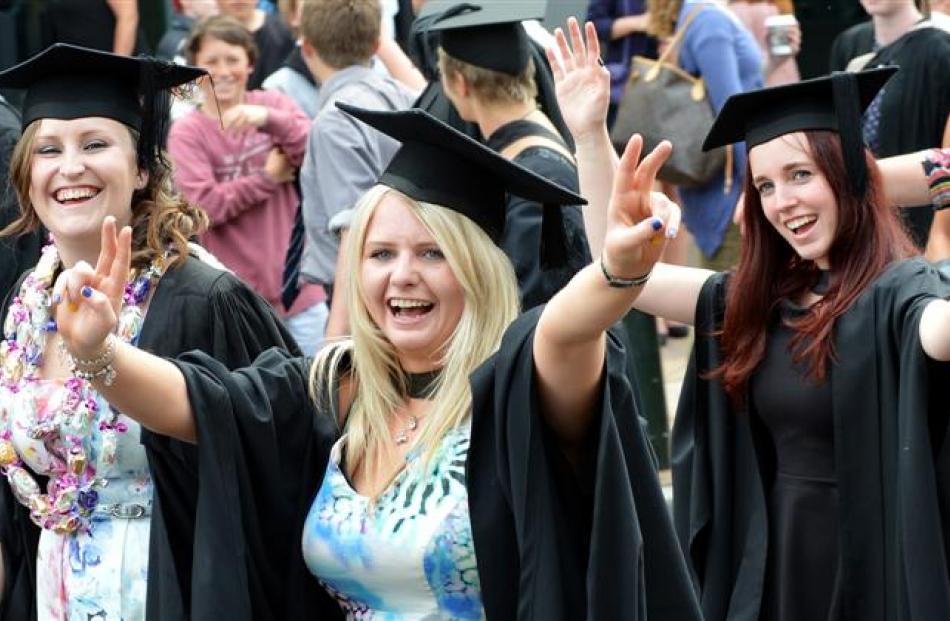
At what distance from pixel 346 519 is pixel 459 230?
2.07ft

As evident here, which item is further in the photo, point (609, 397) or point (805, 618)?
point (805, 618)

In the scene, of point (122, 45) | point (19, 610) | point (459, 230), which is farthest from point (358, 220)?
point (122, 45)

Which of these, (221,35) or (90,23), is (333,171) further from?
(90,23)

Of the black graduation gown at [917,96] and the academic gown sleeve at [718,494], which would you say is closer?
the academic gown sleeve at [718,494]

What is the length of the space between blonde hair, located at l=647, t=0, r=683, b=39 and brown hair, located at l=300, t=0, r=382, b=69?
2.03 metres

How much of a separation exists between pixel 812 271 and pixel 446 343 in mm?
1504

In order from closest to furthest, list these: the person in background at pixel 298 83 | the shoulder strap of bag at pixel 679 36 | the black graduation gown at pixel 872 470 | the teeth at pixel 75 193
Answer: the teeth at pixel 75 193 → the black graduation gown at pixel 872 470 → the person in background at pixel 298 83 → the shoulder strap of bag at pixel 679 36

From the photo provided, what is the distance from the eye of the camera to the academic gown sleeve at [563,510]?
133 inches

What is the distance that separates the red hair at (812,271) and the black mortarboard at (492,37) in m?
1.21

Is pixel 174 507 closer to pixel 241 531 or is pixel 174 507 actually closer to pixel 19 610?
pixel 241 531

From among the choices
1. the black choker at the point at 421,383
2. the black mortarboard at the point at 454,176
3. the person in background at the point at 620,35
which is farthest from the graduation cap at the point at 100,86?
the person in background at the point at 620,35

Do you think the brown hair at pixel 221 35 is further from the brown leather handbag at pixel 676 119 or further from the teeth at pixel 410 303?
the teeth at pixel 410 303

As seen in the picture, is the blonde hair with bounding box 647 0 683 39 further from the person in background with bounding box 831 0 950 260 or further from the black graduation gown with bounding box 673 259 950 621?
the black graduation gown with bounding box 673 259 950 621

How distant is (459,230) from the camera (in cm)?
374
